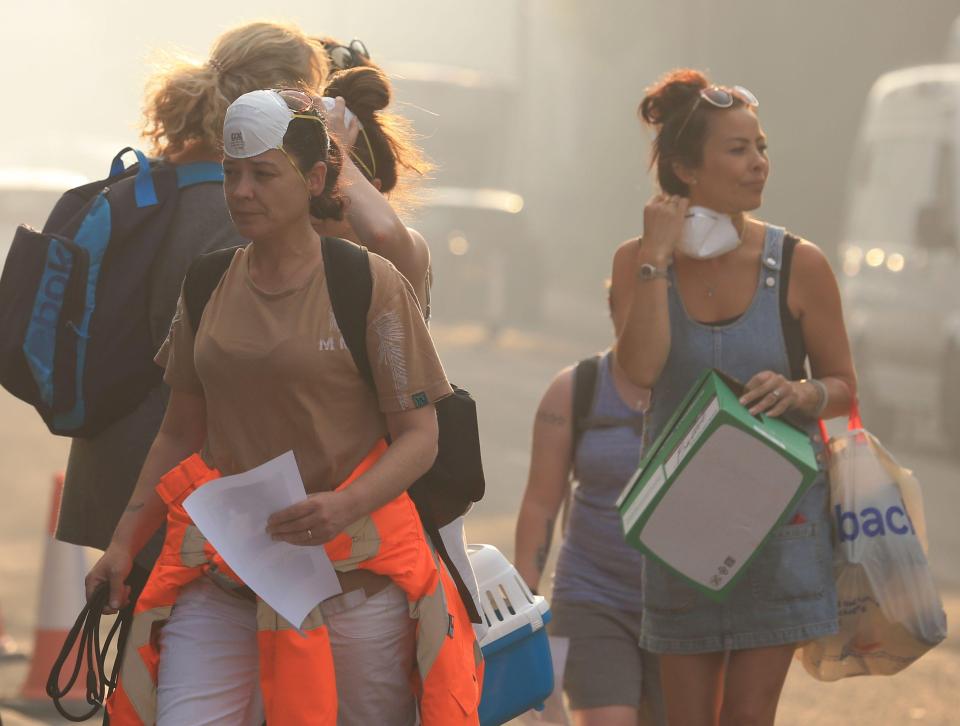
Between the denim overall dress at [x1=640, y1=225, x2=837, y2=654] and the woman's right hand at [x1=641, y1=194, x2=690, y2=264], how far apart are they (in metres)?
0.11

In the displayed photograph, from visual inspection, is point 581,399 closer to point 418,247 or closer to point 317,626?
point 418,247

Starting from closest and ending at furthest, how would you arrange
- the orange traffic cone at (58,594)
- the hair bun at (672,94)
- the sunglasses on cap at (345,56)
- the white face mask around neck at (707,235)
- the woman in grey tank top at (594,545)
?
the white face mask around neck at (707,235), the sunglasses on cap at (345,56), the hair bun at (672,94), the woman in grey tank top at (594,545), the orange traffic cone at (58,594)

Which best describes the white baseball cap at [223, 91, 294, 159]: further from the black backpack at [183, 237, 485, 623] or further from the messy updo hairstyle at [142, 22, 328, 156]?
the messy updo hairstyle at [142, 22, 328, 156]

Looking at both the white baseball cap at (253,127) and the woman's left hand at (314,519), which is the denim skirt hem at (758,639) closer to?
the woman's left hand at (314,519)

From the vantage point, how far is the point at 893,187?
581 inches

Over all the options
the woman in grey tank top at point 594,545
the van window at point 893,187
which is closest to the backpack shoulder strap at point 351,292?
the woman in grey tank top at point 594,545

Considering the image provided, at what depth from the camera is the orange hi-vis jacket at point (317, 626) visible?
329cm

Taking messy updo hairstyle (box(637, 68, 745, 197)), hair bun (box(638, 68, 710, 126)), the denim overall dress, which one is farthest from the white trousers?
hair bun (box(638, 68, 710, 126))

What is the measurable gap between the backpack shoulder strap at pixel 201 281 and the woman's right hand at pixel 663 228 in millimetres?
1122

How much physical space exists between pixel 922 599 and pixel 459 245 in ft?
65.5

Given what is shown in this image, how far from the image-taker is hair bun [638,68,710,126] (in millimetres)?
4457

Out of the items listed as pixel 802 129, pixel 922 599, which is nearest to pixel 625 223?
pixel 802 129

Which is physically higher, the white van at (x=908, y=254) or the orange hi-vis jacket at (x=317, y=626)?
the orange hi-vis jacket at (x=317, y=626)

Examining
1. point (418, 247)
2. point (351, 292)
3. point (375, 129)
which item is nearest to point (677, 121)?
point (375, 129)
